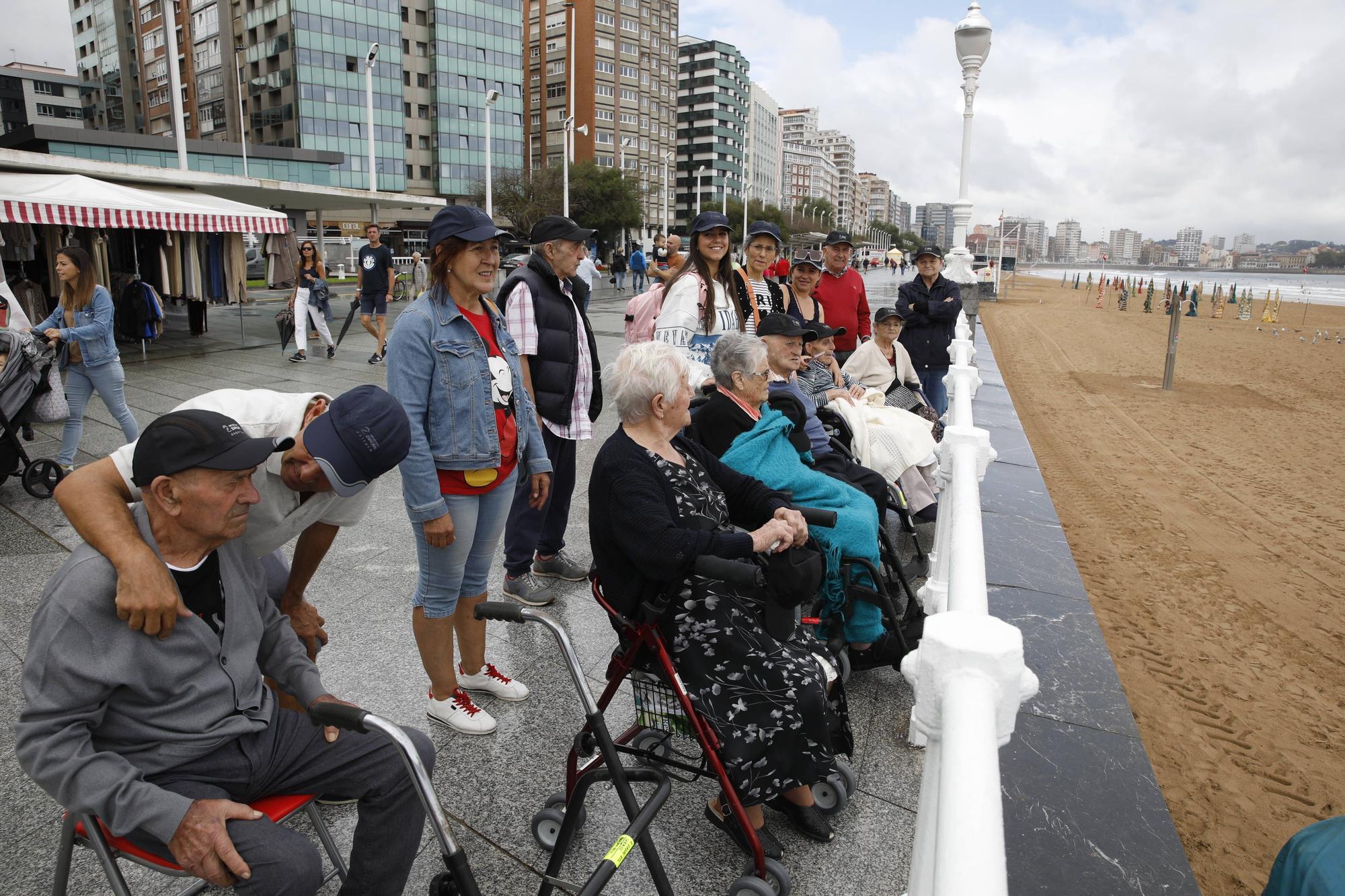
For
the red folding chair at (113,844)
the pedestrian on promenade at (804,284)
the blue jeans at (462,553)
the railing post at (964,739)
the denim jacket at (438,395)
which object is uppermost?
the pedestrian on promenade at (804,284)

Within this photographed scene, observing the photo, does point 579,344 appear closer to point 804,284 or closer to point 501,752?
point 501,752

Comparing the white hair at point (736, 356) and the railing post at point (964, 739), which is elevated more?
the white hair at point (736, 356)

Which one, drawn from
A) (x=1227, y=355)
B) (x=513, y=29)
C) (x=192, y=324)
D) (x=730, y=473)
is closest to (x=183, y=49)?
(x=513, y=29)

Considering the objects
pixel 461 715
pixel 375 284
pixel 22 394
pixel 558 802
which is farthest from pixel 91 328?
pixel 375 284

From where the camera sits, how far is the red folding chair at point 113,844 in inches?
67.8

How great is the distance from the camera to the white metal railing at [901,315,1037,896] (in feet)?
3.29

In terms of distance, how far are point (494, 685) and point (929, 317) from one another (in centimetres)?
575

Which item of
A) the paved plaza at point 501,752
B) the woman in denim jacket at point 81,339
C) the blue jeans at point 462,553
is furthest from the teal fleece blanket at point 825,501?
the woman in denim jacket at point 81,339

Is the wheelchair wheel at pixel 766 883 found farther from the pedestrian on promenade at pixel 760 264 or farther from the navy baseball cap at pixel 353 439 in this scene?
the pedestrian on promenade at pixel 760 264

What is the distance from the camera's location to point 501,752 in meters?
2.92

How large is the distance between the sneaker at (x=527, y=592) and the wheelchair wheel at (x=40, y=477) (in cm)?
361

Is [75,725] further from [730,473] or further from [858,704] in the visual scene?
[858,704]

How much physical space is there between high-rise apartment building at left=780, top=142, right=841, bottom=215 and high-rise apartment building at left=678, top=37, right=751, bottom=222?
3070 cm

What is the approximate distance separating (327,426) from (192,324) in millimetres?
15001
